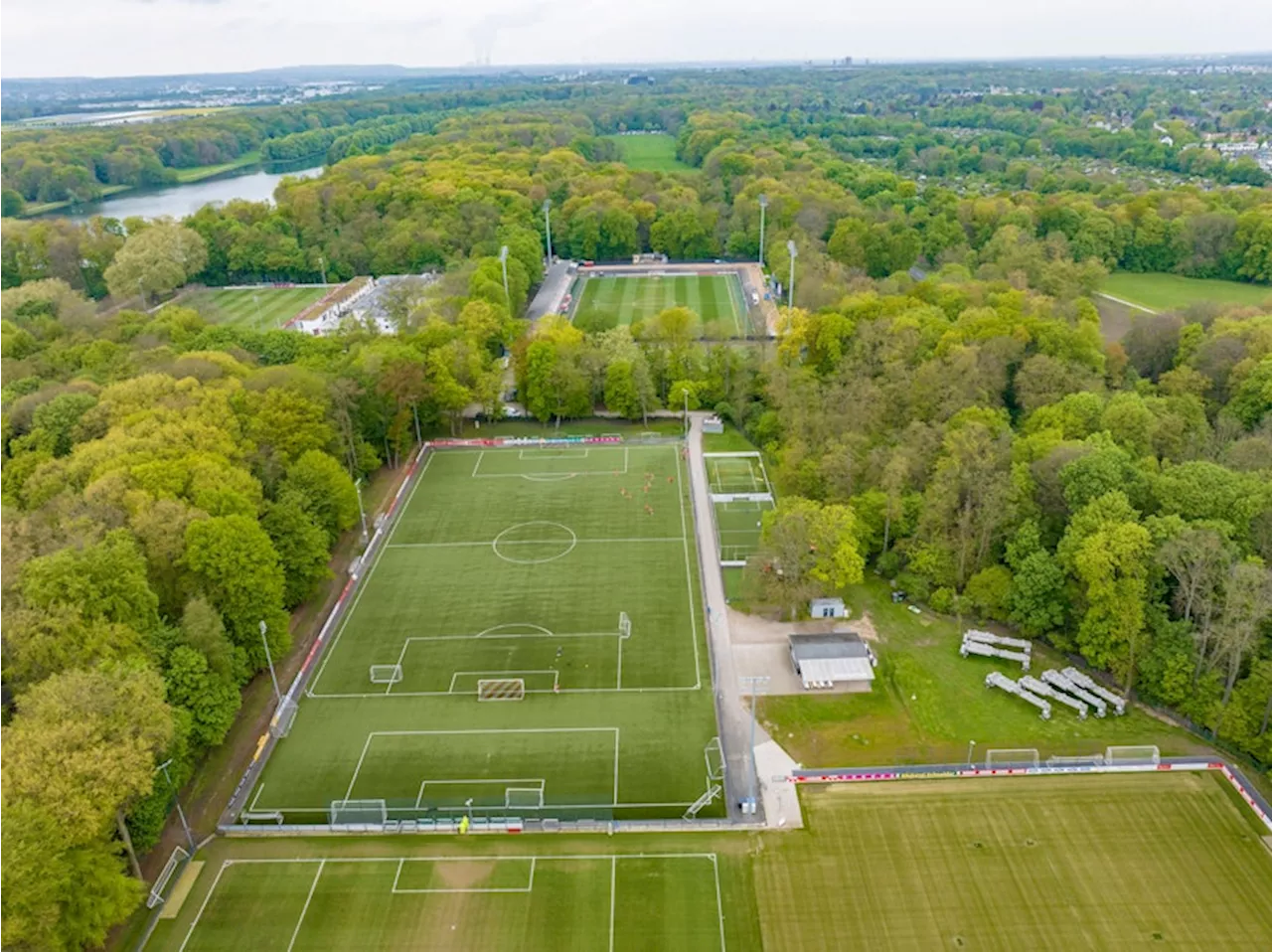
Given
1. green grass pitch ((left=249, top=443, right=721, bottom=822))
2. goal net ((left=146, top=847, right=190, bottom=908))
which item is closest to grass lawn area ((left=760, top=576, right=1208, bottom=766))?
green grass pitch ((left=249, top=443, right=721, bottom=822))

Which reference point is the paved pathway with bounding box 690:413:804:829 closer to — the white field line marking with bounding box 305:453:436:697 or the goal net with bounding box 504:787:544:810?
the goal net with bounding box 504:787:544:810

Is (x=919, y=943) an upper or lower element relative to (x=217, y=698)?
lower

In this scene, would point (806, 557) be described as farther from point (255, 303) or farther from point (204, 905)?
point (255, 303)

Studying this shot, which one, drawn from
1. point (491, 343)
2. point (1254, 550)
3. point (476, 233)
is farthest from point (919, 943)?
point (476, 233)

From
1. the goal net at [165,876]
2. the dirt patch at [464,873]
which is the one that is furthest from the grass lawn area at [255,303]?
the dirt patch at [464,873]

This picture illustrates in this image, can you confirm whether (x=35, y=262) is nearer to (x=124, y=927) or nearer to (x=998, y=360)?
(x=124, y=927)

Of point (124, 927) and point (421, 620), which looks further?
point (421, 620)
